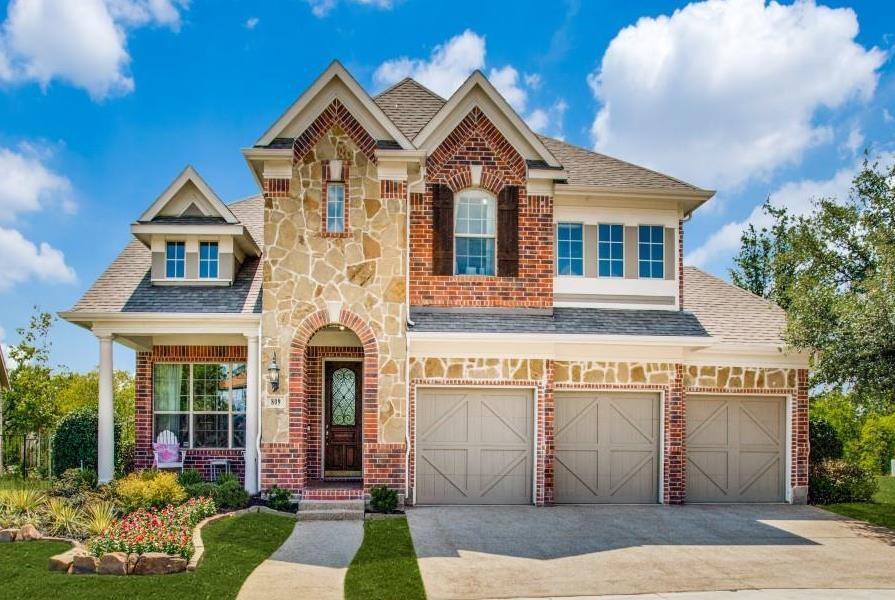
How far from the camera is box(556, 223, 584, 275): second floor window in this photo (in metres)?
16.2

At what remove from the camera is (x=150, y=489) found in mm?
13180

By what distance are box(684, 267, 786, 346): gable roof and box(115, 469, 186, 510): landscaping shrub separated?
10.9m

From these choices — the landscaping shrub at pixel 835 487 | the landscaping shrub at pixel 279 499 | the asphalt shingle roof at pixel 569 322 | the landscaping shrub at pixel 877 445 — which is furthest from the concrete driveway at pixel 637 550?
the landscaping shrub at pixel 877 445

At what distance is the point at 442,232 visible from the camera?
50.6ft

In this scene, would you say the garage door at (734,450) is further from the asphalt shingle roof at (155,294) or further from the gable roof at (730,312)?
the asphalt shingle roof at (155,294)

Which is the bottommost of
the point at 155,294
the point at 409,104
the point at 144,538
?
the point at 144,538

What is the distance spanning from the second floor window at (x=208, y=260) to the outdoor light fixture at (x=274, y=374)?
3.05m

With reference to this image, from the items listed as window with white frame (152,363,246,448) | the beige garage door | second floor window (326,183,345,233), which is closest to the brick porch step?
the beige garage door

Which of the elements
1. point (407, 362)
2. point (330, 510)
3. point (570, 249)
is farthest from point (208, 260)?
point (570, 249)

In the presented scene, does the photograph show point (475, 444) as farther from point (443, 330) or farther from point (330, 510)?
point (330, 510)

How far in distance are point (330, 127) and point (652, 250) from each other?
7411 mm

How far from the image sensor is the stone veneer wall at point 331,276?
578 inches

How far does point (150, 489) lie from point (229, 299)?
4317 millimetres

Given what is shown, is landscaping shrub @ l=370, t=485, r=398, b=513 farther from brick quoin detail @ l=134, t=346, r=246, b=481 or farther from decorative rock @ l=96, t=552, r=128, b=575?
decorative rock @ l=96, t=552, r=128, b=575
